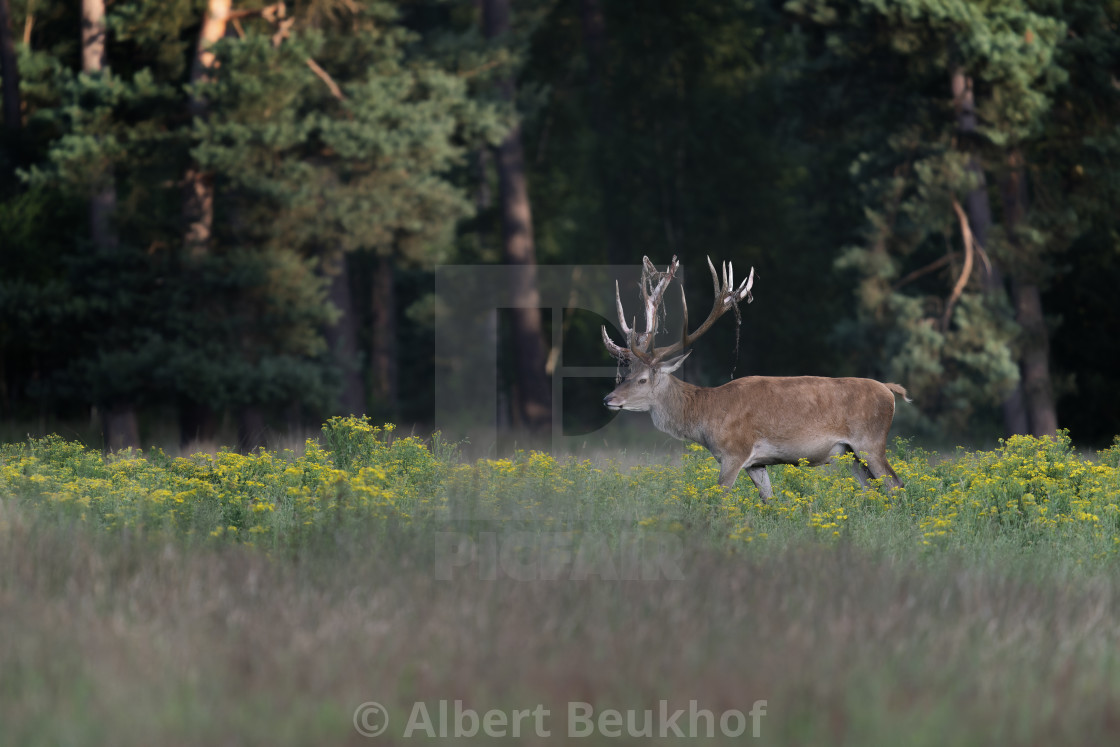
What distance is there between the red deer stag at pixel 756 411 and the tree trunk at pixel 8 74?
1372 cm

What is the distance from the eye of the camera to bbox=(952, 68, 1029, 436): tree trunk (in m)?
19.0

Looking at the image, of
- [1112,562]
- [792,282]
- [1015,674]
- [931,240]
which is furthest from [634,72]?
[1015,674]

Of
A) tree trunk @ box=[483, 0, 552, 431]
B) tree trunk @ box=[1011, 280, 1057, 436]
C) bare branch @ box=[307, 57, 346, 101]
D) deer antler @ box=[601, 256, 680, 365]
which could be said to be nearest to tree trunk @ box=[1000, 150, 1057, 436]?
tree trunk @ box=[1011, 280, 1057, 436]

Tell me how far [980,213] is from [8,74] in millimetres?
15666

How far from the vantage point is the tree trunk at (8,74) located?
63.2ft

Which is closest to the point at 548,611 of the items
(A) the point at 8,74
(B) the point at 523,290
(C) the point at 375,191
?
(C) the point at 375,191

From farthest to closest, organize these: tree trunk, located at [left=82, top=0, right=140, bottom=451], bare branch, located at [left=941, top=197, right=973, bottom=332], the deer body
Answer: bare branch, located at [left=941, top=197, right=973, bottom=332], tree trunk, located at [left=82, top=0, right=140, bottom=451], the deer body

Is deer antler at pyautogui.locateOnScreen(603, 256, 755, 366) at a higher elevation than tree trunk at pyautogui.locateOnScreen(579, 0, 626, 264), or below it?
below

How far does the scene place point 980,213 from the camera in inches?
784

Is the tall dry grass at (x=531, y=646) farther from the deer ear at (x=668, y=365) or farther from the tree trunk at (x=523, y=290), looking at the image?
the tree trunk at (x=523, y=290)

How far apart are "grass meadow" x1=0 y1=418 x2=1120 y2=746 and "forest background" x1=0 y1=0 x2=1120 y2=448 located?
9.00 m

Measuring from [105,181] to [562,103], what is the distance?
16.9 meters

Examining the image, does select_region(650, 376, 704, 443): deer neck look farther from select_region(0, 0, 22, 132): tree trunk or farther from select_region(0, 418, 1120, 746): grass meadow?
select_region(0, 0, 22, 132): tree trunk

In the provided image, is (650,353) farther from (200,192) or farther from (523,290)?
(523,290)
